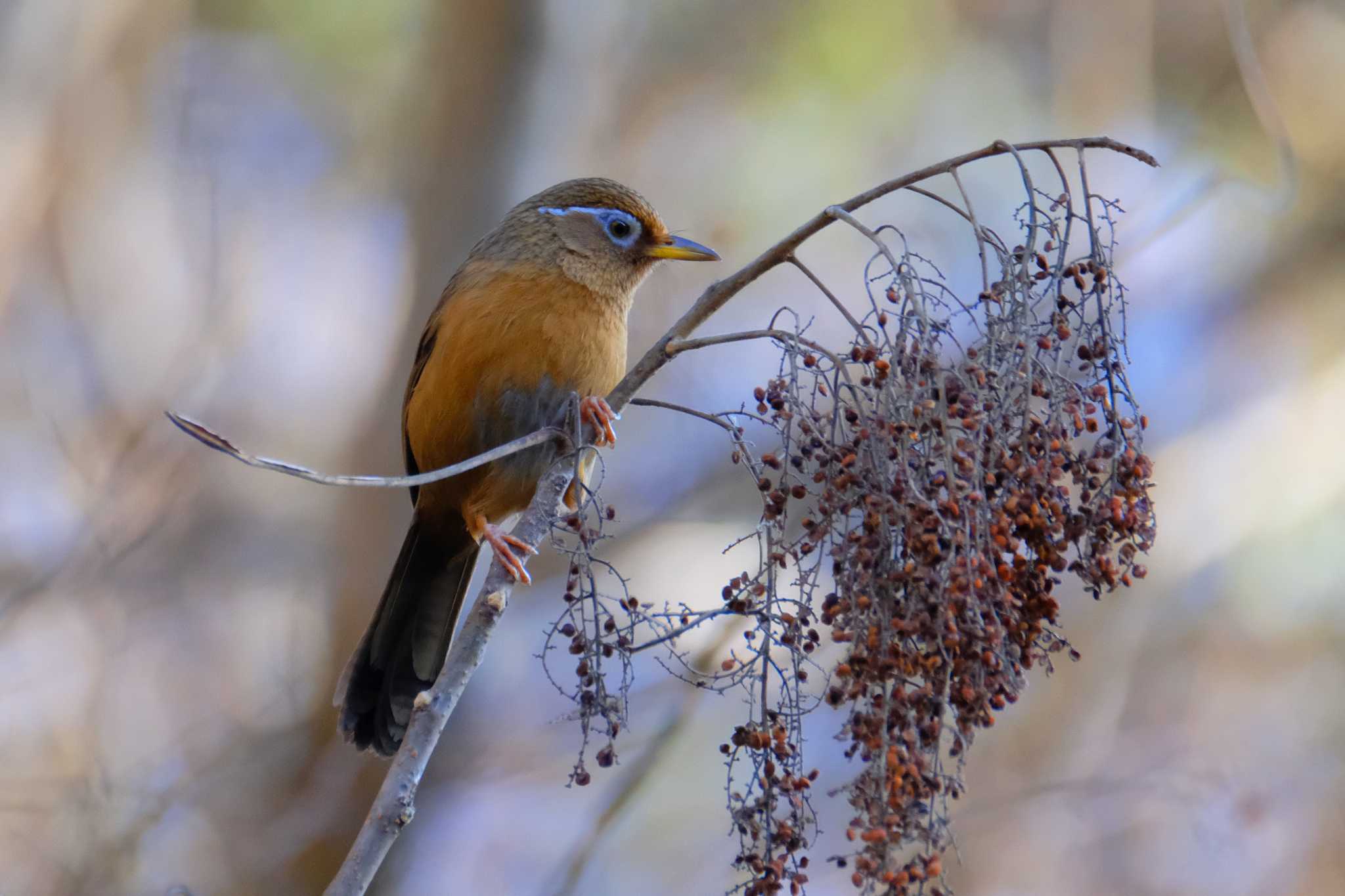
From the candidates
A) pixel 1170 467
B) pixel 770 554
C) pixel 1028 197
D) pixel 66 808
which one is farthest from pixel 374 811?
pixel 1170 467

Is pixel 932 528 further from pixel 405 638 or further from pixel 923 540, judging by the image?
pixel 405 638

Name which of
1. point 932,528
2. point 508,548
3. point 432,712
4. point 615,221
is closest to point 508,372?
point 615,221

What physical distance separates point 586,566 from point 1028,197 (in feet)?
4.16

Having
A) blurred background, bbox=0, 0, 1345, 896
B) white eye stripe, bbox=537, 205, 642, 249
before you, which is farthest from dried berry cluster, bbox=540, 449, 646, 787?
blurred background, bbox=0, 0, 1345, 896

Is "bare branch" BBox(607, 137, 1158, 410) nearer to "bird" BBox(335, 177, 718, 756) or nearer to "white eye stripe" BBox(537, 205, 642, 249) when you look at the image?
"bird" BBox(335, 177, 718, 756)

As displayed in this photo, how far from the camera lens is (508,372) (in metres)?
4.77

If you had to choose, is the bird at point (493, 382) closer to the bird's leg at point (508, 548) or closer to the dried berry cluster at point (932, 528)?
the bird's leg at point (508, 548)

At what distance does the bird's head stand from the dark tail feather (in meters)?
1.13

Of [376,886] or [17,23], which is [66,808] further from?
[17,23]

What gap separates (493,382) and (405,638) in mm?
1086

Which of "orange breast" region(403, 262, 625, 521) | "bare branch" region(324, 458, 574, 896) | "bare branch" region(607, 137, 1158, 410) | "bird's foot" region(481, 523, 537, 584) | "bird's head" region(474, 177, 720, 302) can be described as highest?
"bird's head" region(474, 177, 720, 302)

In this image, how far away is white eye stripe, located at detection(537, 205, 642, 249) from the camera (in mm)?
5250

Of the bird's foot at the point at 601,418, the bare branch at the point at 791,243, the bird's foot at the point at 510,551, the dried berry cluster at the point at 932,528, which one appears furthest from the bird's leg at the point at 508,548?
the dried berry cluster at the point at 932,528

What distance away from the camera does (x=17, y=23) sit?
8273 millimetres
